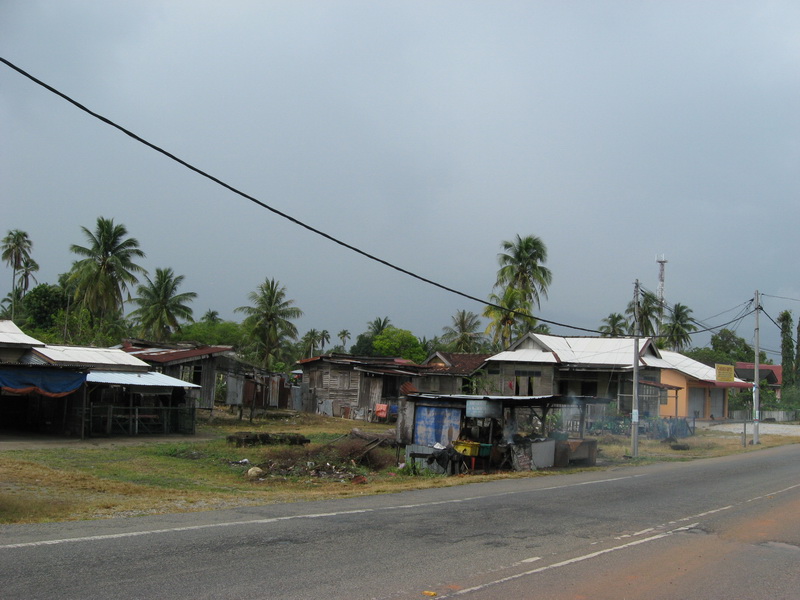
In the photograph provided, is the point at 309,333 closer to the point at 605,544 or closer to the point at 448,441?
the point at 448,441

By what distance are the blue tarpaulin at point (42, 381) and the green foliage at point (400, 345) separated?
65786mm

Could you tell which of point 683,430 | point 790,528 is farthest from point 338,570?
point 683,430

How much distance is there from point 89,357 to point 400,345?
62882 millimetres

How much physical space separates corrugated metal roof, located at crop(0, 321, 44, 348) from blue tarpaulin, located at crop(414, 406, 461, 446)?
17906 millimetres

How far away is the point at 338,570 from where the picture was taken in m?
7.64

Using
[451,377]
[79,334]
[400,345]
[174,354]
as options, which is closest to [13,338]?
[174,354]

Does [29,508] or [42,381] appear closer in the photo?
[29,508]

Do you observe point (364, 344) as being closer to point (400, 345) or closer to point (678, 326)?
point (400, 345)

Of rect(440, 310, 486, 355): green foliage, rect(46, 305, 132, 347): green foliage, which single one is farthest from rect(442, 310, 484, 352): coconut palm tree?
rect(46, 305, 132, 347): green foliage

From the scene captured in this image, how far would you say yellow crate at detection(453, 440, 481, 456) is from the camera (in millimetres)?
21281

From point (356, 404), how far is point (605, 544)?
1501 inches

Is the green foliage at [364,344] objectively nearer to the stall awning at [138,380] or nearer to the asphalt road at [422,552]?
the stall awning at [138,380]

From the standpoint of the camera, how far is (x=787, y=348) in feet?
248

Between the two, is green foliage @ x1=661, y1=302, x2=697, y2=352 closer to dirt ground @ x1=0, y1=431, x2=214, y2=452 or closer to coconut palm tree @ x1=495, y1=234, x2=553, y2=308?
coconut palm tree @ x1=495, y1=234, x2=553, y2=308
